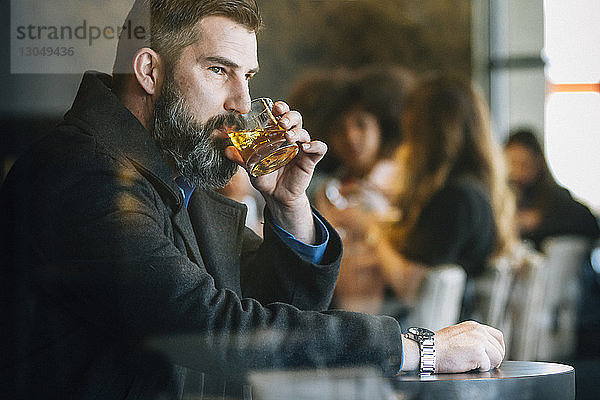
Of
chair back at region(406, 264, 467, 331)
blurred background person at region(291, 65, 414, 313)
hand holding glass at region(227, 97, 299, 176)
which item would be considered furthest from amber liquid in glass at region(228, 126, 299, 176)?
chair back at region(406, 264, 467, 331)

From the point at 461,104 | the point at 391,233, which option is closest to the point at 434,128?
Answer: the point at 461,104

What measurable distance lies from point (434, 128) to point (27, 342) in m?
0.99

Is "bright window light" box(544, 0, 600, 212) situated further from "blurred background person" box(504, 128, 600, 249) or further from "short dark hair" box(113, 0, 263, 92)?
"short dark hair" box(113, 0, 263, 92)

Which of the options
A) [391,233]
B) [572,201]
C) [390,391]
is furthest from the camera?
[572,201]

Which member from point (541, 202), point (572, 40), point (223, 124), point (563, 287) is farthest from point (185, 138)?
point (563, 287)

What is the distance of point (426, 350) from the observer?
1.30 metres

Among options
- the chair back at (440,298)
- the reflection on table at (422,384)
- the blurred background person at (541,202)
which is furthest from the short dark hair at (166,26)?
the blurred background person at (541,202)

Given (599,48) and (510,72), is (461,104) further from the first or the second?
(599,48)

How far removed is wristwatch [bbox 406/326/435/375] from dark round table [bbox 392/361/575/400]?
0.6 inches

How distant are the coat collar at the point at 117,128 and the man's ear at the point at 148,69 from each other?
47 millimetres

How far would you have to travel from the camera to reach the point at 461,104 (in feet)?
5.83

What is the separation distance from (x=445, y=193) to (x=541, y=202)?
25 cm

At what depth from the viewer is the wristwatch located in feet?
4.24

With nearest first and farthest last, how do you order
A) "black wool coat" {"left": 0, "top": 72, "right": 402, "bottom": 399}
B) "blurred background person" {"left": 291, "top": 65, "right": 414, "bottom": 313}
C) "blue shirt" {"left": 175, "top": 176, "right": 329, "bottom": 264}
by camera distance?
1. "black wool coat" {"left": 0, "top": 72, "right": 402, "bottom": 399}
2. "blue shirt" {"left": 175, "top": 176, "right": 329, "bottom": 264}
3. "blurred background person" {"left": 291, "top": 65, "right": 414, "bottom": 313}
